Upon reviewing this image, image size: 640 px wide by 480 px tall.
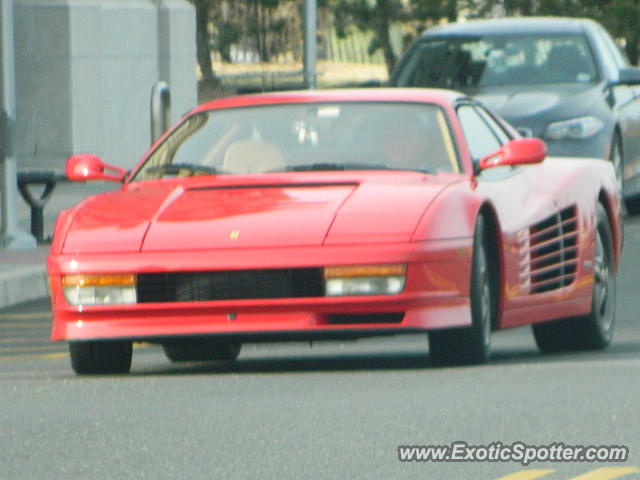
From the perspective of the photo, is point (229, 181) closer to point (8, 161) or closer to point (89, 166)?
point (89, 166)

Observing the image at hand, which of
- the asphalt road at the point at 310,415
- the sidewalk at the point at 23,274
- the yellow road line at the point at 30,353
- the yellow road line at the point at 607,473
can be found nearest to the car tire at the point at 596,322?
the asphalt road at the point at 310,415

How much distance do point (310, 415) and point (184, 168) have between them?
2.70 meters

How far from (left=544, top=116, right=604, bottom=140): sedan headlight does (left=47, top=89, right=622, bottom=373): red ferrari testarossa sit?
693 cm

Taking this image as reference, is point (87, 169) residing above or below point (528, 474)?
below

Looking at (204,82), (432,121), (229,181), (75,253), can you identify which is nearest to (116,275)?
(75,253)

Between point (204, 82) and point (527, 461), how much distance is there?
4295cm

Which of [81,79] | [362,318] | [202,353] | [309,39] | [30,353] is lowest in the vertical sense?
[81,79]

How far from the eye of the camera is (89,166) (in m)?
10.1

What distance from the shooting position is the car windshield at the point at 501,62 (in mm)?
17984

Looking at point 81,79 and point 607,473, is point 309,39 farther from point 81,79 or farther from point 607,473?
point 607,473

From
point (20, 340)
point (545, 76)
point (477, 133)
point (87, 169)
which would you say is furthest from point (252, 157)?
point (545, 76)

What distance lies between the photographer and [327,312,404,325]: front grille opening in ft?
28.4

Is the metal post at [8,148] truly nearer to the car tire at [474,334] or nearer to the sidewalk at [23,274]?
the sidewalk at [23,274]

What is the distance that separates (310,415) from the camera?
746 cm
